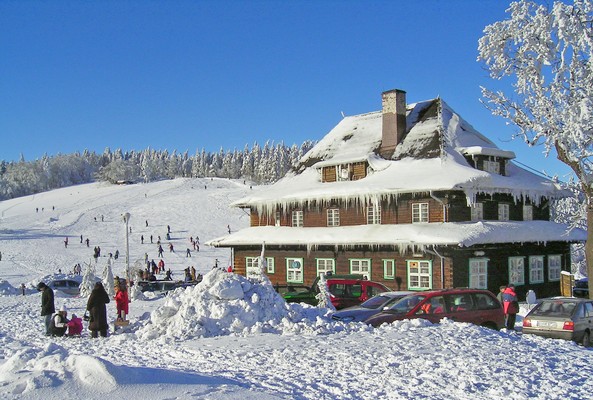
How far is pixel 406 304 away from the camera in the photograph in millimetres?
16609

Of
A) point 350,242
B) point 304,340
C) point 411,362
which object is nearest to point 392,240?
point 350,242

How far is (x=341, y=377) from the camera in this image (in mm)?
9797

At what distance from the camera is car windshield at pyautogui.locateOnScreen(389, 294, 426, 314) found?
16375mm

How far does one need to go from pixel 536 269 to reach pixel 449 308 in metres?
17.8

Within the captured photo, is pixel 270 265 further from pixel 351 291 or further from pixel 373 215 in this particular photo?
pixel 351 291

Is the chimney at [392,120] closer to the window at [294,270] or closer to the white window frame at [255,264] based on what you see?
the window at [294,270]

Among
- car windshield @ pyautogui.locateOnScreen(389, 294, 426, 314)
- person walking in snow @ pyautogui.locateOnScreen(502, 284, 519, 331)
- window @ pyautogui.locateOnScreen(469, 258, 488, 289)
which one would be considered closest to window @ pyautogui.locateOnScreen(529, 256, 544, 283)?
window @ pyautogui.locateOnScreen(469, 258, 488, 289)

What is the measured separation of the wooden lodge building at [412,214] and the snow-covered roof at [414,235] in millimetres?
63

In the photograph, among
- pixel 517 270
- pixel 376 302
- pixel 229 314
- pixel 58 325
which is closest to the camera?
pixel 229 314

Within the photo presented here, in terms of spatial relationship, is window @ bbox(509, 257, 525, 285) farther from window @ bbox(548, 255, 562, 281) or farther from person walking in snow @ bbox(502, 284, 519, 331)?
person walking in snow @ bbox(502, 284, 519, 331)

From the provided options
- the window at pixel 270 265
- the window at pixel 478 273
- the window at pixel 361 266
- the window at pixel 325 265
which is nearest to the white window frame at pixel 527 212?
the window at pixel 478 273

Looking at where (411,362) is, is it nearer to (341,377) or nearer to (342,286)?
(341,377)

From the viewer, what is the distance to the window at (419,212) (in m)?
29.4

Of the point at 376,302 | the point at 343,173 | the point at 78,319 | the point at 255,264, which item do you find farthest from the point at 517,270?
the point at 78,319
